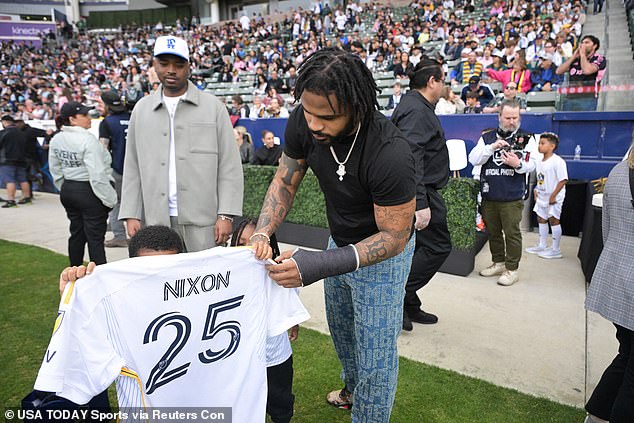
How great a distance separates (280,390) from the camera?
7.31ft

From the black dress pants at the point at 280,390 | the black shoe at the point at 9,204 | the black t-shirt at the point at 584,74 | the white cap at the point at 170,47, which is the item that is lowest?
the black shoe at the point at 9,204

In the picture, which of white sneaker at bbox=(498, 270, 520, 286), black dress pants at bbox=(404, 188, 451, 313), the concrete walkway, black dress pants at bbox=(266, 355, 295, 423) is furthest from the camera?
white sneaker at bbox=(498, 270, 520, 286)

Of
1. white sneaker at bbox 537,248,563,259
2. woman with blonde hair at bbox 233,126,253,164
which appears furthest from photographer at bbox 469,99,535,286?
woman with blonde hair at bbox 233,126,253,164

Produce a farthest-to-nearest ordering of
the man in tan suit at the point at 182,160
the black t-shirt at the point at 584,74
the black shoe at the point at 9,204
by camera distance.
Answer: the black shoe at the point at 9,204
the black t-shirt at the point at 584,74
the man in tan suit at the point at 182,160

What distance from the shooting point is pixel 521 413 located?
2.70m

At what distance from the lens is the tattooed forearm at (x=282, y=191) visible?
2228 millimetres

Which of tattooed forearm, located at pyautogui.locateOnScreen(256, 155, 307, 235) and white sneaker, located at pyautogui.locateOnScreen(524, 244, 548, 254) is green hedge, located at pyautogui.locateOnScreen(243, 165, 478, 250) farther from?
tattooed forearm, located at pyautogui.locateOnScreen(256, 155, 307, 235)

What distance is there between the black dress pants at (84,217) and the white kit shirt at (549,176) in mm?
5004

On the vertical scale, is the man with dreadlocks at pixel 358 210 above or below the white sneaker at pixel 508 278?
above

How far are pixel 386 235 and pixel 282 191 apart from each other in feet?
2.16

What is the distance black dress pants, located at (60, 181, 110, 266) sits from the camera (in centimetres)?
432

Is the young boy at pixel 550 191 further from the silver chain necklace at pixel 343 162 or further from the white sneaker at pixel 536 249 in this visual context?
the silver chain necklace at pixel 343 162

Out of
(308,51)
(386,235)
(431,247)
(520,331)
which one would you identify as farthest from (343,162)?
(308,51)

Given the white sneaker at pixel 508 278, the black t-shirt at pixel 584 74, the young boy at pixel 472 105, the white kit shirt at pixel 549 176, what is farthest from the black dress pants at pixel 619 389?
the young boy at pixel 472 105
